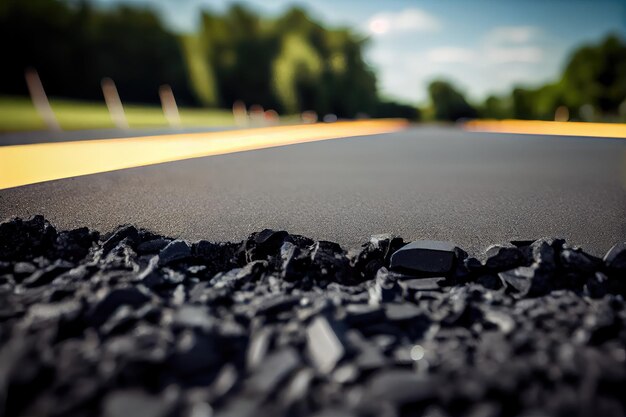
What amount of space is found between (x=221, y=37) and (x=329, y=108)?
447 inches

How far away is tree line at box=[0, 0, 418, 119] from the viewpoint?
18578 millimetres

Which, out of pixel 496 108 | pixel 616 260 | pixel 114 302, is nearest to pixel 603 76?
pixel 496 108

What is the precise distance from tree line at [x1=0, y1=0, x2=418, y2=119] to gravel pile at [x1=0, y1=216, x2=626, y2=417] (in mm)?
20303

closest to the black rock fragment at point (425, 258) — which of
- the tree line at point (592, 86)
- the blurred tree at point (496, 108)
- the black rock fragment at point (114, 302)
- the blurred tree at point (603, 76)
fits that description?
the black rock fragment at point (114, 302)

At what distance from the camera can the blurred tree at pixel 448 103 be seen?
6694 cm

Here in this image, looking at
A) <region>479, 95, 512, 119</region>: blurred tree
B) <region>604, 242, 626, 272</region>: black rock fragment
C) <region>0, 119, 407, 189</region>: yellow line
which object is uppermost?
<region>0, 119, 407, 189</region>: yellow line

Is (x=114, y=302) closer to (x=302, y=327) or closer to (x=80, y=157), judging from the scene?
(x=302, y=327)

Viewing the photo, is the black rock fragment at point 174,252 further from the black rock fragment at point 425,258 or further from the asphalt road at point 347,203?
the black rock fragment at point 425,258

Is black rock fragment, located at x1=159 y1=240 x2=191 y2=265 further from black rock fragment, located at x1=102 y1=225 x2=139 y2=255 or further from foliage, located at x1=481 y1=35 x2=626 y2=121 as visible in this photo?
foliage, located at x1=481 y1=35 x2=626 y2=121

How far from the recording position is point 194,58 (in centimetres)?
2766

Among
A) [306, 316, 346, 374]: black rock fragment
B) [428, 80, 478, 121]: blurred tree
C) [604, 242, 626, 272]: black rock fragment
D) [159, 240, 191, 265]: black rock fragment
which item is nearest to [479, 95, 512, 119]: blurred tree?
[428, 80, 478, 121]: blurred tree

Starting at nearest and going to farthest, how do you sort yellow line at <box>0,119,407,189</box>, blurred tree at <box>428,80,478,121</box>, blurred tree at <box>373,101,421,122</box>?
yellow line at <box>0,119,407,189</box> → blurred tree at <box>373,101,421,122</box> → blurred tree at <box>428,80,478,121</box>

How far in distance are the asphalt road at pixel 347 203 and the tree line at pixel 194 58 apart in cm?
1887

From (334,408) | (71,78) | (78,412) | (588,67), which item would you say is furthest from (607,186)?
(588,67)
